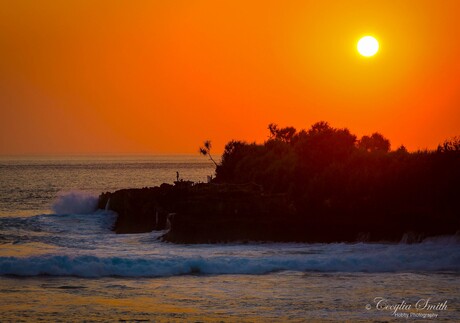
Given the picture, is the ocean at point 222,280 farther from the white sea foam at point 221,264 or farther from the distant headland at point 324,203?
the distant headland at point 324,203

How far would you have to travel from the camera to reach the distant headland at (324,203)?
47.8 meters

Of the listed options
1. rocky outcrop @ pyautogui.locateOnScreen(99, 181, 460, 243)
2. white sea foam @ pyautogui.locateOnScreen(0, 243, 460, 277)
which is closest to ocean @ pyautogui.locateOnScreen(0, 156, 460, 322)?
white sea foam @ pyautogui.locateOnScreen(0, 243, 460, 277)

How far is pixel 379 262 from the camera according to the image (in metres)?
39.6

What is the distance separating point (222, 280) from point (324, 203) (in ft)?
55.7

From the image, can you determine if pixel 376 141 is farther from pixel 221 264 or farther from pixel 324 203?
pixel 221 264

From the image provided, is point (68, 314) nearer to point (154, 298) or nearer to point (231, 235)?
point (154, 298)

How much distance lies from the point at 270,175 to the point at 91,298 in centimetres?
3213

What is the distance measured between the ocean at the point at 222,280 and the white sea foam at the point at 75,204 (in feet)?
59.3

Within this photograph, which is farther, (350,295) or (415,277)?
(415,277)

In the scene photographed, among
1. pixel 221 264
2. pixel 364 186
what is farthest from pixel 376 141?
pixel 221 264

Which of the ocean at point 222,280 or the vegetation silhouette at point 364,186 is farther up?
the vegetation silhouette at point 364,186

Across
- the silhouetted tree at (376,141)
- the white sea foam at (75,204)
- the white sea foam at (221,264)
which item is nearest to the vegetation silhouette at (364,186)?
the white sea foam at (221,264)

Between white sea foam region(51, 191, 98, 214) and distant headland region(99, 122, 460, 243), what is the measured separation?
9.12 metres

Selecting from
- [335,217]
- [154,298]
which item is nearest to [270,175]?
[335,217]
